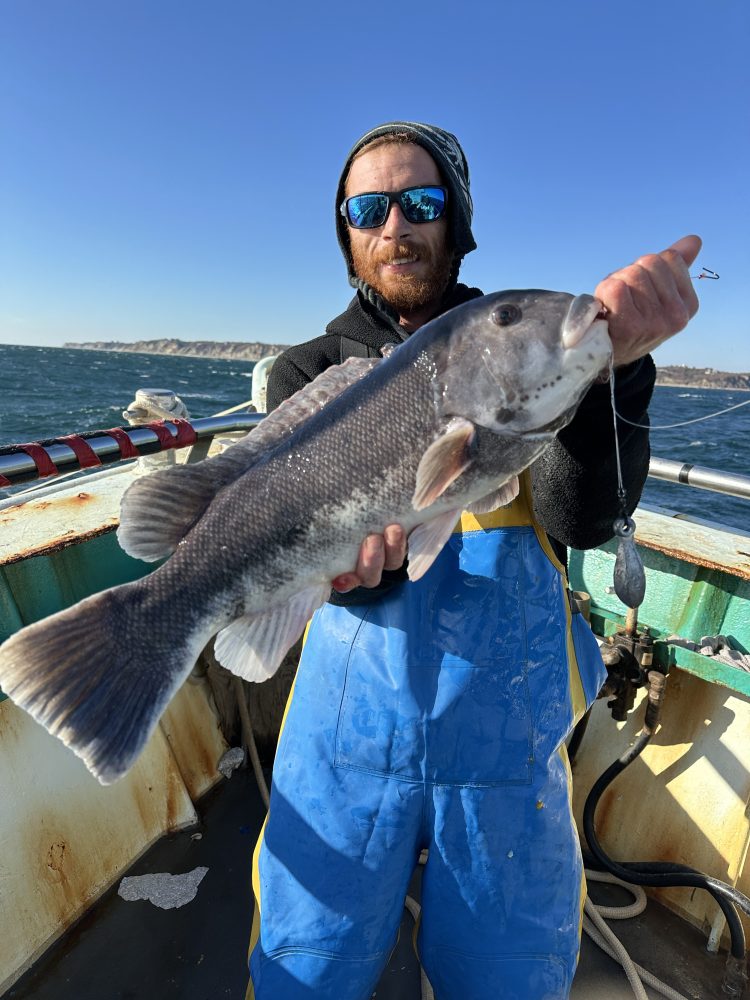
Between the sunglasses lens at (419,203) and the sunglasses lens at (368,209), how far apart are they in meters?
0.11

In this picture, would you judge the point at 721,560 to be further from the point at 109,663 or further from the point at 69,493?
the point at 69,493

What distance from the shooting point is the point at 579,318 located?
2.08 m

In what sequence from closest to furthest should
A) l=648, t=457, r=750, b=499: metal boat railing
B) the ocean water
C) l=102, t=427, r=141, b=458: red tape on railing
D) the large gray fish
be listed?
the large gray fish
l=102, t=427, r=141, b=458: red tape on railing
l=648, t=457, r=750, b=499: metal boat railing
the ocean water

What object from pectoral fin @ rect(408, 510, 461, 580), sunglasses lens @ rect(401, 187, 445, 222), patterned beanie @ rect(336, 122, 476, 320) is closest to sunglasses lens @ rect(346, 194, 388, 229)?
sunglasses lens @ rect(401, 187, 445, 222)

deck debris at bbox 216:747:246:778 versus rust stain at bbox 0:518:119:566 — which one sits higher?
rust stain at bbox 0:518:119:566

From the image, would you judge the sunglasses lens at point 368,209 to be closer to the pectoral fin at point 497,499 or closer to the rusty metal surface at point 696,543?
the pectoral fin at point 497,499

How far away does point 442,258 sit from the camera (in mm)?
3311

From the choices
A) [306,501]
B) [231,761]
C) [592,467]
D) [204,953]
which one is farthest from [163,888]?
[592,467]

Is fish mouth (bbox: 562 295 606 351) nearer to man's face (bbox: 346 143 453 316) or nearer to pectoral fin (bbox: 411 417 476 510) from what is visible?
pectoral fin (bbox: 411 417 476 510)

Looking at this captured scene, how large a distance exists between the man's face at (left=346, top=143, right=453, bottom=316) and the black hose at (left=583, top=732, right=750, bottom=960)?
3.21 metres

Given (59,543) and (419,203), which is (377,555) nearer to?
(419,203)

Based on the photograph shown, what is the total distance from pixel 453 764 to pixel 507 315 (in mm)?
1896

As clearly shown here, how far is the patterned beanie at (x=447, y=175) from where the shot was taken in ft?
10.6

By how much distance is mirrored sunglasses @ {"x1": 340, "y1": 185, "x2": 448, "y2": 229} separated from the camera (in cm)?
316
